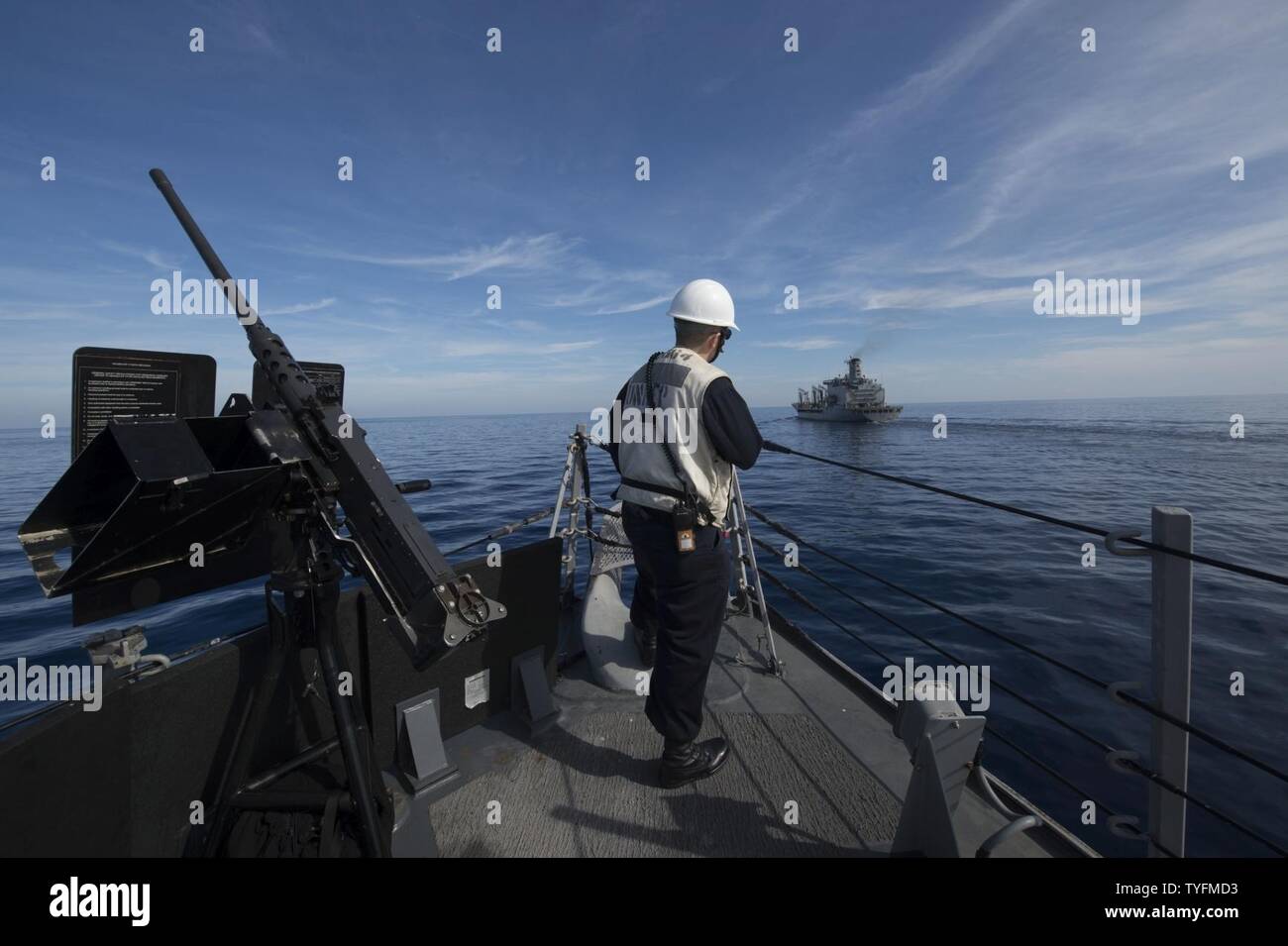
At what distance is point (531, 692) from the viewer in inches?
147

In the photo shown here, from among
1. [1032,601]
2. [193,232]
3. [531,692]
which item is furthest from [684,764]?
[1032,601]

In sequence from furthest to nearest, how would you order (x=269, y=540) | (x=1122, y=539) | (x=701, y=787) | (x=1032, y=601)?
(x=1032, y=601) → (x=701, y=787) → (x=269, y=540) → (x=1122, y=539)

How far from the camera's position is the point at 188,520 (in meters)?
1.85

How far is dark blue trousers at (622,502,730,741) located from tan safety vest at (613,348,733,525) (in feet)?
0.48

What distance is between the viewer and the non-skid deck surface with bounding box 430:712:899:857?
107 inches

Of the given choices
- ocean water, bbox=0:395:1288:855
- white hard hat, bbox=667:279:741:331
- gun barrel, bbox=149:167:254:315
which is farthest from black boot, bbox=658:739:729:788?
gun barrel, bbox=149:167:254:315

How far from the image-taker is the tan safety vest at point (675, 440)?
284 centimetres

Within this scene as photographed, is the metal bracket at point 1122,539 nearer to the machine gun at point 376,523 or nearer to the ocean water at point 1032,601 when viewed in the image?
the ocean water at point 1032,601

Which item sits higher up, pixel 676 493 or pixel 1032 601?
pixel 676 493

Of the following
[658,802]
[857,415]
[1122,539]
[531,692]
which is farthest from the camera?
[857,415]

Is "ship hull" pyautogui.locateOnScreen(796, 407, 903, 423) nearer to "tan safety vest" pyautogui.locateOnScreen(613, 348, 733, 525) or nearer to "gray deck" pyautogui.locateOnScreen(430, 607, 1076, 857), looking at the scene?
"gray deck" pyautogui.locateOnScreen(430, 607, 1076, 857)

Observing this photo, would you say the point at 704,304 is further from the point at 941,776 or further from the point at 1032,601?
the point at 1032,601

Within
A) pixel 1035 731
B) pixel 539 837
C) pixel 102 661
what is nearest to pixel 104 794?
pixel 102 661

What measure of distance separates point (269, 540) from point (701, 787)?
2576 mm
